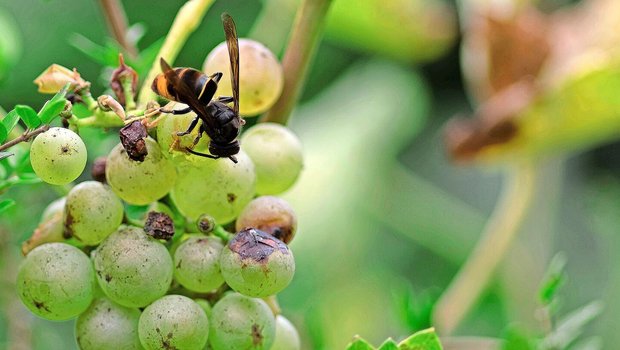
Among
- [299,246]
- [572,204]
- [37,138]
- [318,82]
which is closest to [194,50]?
[318,82]

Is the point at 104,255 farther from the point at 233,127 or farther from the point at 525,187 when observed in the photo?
the point at 525,187

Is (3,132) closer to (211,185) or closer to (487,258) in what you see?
(211,185)

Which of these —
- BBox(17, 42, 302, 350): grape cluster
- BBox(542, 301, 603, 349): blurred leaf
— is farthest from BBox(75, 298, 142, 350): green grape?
BBox(542, 301, 603, 349): blurred leaf

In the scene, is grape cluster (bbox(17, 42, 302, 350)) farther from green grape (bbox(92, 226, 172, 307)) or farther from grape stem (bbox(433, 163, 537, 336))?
grape stem (bbox(433, 163, 537, 336))

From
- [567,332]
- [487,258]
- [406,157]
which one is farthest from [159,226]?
[406,157]

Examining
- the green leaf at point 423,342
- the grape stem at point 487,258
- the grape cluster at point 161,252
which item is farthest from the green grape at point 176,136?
the grape stem at point 487,258
